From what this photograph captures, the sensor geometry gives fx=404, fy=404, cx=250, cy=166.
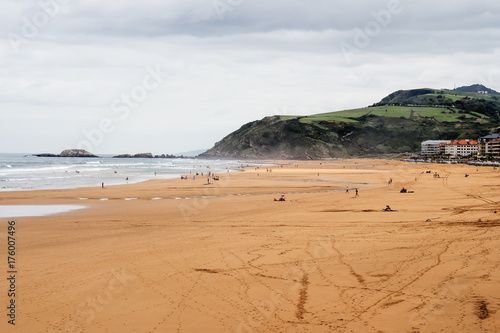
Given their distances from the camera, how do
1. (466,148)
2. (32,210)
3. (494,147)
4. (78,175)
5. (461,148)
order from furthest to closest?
(461,148) → (466,148) → (494,147) → (78,175) → (32,210)

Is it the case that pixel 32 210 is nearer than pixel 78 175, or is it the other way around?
pixel 32 210

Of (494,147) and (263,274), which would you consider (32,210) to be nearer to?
(263,274)

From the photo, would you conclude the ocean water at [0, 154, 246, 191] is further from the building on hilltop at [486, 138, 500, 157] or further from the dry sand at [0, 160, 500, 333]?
the building on hilltop at [486, 138, 500, 157]

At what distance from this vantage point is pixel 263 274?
40.2 feet

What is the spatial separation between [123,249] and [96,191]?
2909cm

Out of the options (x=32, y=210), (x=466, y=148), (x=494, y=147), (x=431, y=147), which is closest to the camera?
(x=32, y=210)

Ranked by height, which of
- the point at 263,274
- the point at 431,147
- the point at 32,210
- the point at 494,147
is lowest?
the point at 32,210

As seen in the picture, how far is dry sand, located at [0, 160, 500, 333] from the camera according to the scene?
29.8 ft

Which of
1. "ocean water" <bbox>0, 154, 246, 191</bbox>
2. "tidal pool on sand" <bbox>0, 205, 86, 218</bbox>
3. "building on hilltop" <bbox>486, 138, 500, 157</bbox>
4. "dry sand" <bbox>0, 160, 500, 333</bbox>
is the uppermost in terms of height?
"building on hilltop" <bbox>486, 138, 500, 157</bbox>

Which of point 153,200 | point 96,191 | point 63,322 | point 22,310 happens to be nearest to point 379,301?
point 63,322

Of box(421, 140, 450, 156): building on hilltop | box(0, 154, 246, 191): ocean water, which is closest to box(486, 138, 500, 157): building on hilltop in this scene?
box(421, 140, 450, 156): building on hilltop

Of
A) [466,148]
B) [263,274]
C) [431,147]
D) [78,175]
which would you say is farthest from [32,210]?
[431,147]

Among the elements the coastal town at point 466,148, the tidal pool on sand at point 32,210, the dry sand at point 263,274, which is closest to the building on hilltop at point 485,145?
the coastal town at point 466,148

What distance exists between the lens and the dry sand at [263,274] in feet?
29.8
